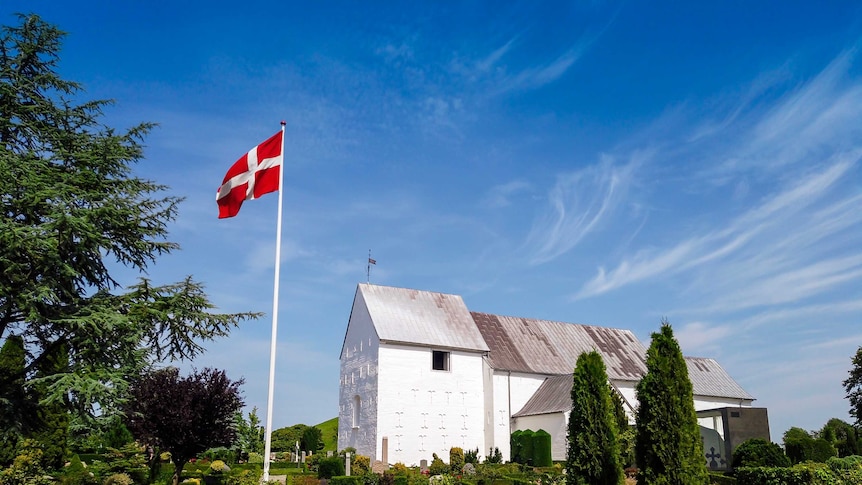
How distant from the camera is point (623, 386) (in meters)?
36.6

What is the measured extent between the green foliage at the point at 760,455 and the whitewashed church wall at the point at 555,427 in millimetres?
9597

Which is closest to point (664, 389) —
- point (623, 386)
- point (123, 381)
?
point (123, 381)

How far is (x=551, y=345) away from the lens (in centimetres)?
3816

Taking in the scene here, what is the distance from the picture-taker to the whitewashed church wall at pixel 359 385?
3125 cm

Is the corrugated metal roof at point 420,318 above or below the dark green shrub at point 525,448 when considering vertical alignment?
above

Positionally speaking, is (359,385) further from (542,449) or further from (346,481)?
(346,481)

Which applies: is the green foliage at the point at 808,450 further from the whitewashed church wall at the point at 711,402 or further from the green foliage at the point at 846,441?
the whitewashed church wall at the point at 711,402

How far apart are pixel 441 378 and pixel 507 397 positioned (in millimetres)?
3908

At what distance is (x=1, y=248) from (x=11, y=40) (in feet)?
17.1

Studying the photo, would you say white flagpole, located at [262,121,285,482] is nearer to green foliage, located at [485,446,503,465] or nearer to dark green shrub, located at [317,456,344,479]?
dark green shrub, located at [317,456,344,479]

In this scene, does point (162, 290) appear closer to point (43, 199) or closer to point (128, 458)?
point (43, 199)

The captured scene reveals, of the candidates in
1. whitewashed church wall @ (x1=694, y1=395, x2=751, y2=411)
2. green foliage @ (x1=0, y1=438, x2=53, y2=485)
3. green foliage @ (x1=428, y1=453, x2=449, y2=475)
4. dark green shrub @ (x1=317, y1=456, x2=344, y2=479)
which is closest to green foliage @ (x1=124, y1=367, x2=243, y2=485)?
green foliage @ (x1=0, y1=438, x2=53, y2=485)

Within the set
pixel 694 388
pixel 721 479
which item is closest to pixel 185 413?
pixel 721 479

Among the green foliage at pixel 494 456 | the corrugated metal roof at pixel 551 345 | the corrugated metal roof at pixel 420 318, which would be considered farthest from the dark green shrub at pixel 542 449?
the corrugated metal roof at pixel 420 318
